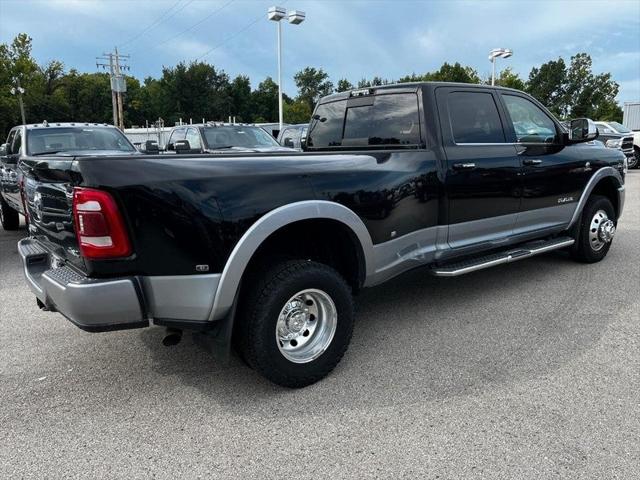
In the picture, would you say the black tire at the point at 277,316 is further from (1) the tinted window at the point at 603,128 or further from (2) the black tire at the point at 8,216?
(1) the tinted window at the point at 603,128

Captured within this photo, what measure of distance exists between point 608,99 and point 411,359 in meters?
66.7

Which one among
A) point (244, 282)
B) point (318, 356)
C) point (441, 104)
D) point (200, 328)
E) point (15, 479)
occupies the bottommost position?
point (15, 479)

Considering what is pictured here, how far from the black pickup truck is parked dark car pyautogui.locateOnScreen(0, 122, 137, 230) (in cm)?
449

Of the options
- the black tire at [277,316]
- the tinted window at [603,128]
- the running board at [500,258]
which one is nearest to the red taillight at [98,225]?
the black tire at [277,316]

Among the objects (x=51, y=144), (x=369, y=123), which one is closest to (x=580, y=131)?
(x=369, y=123)

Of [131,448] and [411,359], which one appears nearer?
[131,448]

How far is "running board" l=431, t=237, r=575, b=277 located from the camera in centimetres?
414

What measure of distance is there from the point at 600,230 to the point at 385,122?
3.14 metres

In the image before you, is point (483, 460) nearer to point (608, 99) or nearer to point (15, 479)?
point (15, 479)

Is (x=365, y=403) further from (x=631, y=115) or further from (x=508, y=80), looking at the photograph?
(x=508, y=80)

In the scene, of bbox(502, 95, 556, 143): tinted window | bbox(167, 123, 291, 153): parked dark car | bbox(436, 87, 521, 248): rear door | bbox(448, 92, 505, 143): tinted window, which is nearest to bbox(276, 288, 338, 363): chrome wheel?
bbox(436, 87, 521, 248): rear door

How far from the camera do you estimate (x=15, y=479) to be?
2.40 meters

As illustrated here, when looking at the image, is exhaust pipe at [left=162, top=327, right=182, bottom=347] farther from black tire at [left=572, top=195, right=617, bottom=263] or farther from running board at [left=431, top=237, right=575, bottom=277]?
black tire at [left=572, top=195, right=617, bottom=263]

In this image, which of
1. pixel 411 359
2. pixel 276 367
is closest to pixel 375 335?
pixel 411 359
